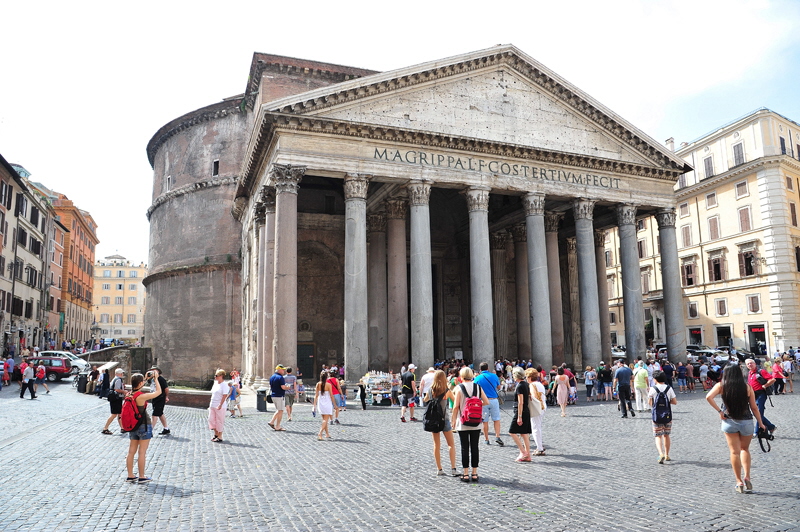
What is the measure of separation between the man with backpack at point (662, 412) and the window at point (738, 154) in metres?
30.5

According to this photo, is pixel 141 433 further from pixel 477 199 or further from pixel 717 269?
pixel 717 269

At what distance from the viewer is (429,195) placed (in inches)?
835

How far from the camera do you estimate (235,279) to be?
2986 centimetres

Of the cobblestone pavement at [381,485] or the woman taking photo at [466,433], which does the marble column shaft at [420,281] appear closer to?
the cobblestone pavement at [381,485]

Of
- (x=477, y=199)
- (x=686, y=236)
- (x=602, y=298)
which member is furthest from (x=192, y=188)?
(x=686, y=236)

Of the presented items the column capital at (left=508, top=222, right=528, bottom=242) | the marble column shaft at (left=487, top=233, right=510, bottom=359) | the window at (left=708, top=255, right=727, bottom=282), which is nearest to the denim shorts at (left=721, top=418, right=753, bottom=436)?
the marble column shaft at (left=487, top=233, right=510, bottom=359)

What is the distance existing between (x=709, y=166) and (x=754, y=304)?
891 cm

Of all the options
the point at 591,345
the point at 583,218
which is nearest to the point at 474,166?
the point at 583,218

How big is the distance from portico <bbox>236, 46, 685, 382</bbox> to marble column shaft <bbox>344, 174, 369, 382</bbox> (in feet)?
0.15

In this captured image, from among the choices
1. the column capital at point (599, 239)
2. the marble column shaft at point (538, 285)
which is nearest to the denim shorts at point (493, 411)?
the marble column shaft at point (538, 285)

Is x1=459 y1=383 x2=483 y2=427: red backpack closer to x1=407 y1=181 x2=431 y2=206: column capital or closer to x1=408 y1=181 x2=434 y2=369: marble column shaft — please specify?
x1=408 y1=181 x2=434 y2=369: marble column shaft

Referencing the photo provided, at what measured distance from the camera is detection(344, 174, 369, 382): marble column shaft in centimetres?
1706

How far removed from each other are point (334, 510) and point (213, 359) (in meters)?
25.3

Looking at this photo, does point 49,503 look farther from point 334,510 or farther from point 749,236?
point 749,236
